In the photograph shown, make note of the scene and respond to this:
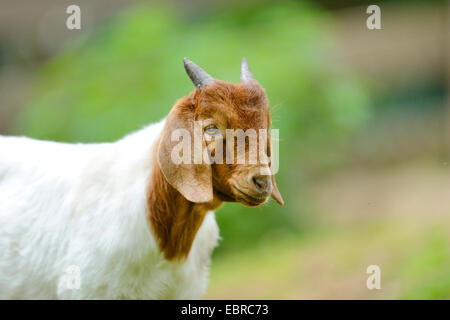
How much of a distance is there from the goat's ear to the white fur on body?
467 millimetres

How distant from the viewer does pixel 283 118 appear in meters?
10.3

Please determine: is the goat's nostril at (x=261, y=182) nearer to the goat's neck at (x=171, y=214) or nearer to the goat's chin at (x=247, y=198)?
the goat's chin at (x=247, y=198)

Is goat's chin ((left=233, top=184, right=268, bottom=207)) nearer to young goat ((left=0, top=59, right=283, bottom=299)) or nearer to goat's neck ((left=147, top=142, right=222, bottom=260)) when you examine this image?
young goat ((left=0, top=59, right=283, bottom=299))

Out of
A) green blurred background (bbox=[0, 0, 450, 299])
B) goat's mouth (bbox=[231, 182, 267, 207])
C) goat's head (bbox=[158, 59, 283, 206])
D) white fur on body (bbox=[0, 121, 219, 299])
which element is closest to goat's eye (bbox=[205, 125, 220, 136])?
goat's head (bbox=[158, 59, 283, 206])

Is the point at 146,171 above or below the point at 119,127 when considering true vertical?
below

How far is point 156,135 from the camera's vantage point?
4.79 m

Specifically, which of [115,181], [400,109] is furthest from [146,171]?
[400,109]

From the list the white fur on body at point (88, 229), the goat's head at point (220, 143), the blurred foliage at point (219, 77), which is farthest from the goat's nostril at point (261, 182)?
the blurred foliage at point (219, 77)

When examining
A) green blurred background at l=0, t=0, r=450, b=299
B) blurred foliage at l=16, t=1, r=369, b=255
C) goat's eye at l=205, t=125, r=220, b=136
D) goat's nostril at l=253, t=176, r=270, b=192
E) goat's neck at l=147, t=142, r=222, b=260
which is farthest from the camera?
blurred foliage at l=16, t=1, r=369, b=255

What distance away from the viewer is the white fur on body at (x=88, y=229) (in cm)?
467

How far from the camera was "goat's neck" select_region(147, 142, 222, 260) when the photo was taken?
4578 millimetres

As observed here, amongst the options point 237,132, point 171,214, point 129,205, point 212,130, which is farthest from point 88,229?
point 237,132

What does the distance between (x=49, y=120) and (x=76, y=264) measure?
21.5ft
